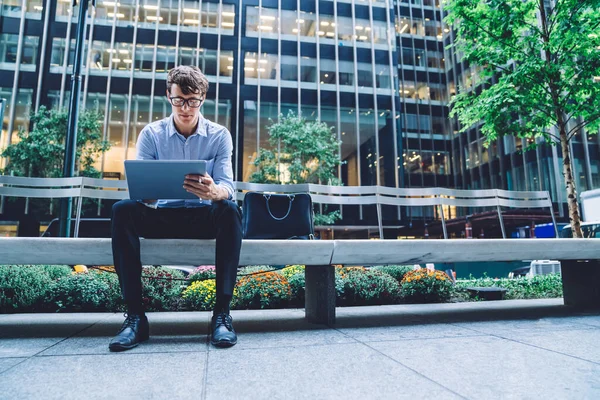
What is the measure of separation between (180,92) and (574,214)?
27.1 feet

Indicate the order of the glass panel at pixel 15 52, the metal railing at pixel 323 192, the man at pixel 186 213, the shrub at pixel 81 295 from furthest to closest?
the glass panel at pixel 15 52
the metal railing at pixel 323 192
the shrub at pixel 81 295
the man at pixel 186 213

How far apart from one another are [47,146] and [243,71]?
41.7 feet

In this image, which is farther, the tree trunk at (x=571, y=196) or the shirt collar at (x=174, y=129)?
the tree trunk at (x=571, y=196)

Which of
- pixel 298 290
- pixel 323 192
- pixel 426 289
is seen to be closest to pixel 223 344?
pixel 298 290

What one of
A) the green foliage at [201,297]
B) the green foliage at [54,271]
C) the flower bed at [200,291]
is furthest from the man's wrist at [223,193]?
the green foliage at [54,271]

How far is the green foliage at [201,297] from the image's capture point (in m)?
4.57

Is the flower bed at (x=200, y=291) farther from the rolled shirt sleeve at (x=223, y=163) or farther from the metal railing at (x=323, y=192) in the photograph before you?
the rolled shirt sleeve at (x=223, y=163)

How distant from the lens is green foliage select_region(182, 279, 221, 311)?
4.57 m

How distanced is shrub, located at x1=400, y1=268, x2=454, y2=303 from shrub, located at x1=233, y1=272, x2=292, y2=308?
71.3 inches

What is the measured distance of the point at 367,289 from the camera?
5.27 m

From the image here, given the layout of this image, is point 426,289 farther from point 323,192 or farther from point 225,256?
point 225,256

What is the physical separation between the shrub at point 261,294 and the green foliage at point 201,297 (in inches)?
12.5

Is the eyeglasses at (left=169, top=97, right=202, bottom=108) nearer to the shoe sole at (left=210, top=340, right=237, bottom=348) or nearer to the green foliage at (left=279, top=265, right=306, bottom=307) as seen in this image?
the shoe sole at (left=210, top=340, right=237, bottom=348)

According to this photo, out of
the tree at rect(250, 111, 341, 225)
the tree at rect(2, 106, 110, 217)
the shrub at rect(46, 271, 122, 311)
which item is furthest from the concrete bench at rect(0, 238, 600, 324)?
the tree at rect(2, 106, 110, 217)
